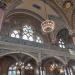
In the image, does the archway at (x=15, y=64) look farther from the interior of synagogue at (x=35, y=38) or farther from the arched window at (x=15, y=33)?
the arched window at (x=15, y=33)

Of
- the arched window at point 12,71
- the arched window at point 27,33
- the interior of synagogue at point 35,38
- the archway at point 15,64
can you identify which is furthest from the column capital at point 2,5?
the arched window at point 12,71

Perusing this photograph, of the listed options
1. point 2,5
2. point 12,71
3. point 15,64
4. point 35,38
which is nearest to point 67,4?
point 35,38

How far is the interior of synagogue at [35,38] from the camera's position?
14.3 metres

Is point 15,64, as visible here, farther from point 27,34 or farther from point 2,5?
point 2,5

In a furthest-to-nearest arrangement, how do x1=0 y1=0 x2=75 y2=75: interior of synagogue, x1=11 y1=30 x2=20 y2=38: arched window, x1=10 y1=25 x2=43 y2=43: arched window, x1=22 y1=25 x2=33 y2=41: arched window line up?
x1=22 y1=25 x2=33 y2=41: arched window
x1=10 y1=25 x2=43 y2=43: arched window
x1=11 y1=30 x2=20 y2=38: arched window
x1=0 y1=0 x2=75 y2=75: interior of synagogue

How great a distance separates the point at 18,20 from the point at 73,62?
26.7 ft

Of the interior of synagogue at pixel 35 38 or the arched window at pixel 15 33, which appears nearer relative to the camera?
the interior of synagogue at pixel 35 38

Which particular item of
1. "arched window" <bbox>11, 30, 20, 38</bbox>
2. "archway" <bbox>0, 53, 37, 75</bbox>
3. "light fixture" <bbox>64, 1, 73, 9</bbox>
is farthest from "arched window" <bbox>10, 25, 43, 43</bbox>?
"light fixture" <bbox>64, 1, 73, 9</bbox>

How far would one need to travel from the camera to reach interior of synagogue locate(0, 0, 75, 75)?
14.3 m

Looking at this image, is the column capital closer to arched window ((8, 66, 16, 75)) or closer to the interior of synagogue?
the interior of synagogue

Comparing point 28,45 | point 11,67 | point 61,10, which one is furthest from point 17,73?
point 61,10

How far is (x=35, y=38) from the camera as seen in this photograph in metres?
19.6

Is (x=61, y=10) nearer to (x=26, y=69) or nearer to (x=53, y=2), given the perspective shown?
(x=53, y=2)

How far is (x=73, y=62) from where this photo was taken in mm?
19156
